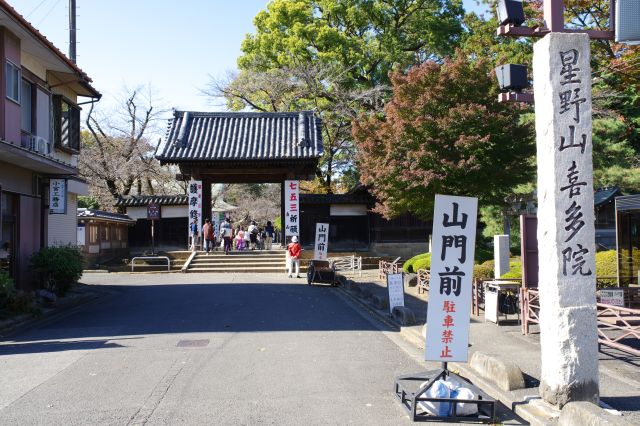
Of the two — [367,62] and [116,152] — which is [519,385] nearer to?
[367,62]

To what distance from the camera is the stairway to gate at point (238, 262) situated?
2695 cm

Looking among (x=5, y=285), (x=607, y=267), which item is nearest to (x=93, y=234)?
(x=5, y=285)

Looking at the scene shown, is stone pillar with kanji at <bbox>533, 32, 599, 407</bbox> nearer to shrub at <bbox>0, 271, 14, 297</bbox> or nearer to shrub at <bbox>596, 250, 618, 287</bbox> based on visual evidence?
shrub at <bbox>596, 250, 618, 287</bbox>

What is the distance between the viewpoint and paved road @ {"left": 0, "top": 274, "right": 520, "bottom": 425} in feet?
21.4

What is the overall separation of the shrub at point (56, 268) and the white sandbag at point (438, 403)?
12.8 meters

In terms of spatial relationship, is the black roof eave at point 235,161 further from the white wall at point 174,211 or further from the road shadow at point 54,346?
the road shadow at point 54,346

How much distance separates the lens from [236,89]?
3781 centimetres

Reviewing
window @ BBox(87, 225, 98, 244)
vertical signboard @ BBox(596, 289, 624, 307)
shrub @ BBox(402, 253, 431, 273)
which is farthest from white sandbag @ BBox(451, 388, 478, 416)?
window @ BBox(87, 225, 98, 244)

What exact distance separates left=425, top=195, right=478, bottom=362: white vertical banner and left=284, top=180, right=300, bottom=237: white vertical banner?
2152 centimetres

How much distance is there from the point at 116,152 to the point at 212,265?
1543 centimetres

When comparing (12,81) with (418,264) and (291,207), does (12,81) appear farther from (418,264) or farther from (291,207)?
(291,207)

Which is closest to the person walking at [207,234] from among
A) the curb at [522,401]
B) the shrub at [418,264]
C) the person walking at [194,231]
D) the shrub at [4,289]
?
the person walking at [194,231]

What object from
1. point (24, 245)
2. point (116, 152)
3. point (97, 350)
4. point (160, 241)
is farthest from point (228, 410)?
point (116, 152)

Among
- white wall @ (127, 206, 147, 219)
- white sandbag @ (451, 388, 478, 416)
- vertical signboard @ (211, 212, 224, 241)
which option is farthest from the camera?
vertical signboard @ (211, 212, 224, 241)
